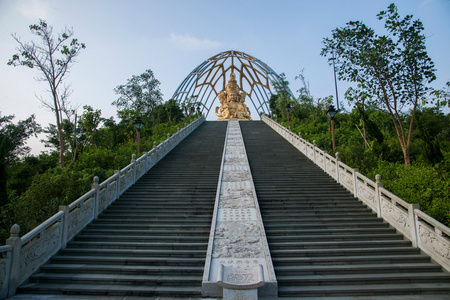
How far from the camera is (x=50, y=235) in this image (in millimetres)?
5781

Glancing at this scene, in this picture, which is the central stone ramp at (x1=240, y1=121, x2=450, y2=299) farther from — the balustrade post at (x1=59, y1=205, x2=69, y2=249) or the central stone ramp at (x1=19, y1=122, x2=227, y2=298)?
the balustrade post at (x1=59, y1=205, x2=69, y2=249)

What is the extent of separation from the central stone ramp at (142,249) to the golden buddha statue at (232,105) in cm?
2524

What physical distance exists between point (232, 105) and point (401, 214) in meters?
29.4

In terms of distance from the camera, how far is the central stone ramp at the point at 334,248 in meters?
4.88

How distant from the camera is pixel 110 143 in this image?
69.6 ft

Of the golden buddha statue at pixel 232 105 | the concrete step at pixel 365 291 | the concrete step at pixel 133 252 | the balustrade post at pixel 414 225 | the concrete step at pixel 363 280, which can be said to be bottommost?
the concrete step at pixel 365 291

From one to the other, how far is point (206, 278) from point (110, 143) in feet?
61.1

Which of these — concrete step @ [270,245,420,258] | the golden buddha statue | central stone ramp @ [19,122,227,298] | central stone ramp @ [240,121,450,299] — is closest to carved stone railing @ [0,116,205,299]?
central stone ramp @ [19,122,227,298]

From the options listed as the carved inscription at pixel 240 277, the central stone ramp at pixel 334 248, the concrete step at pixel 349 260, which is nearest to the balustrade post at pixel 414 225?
the central stone ramp at pixel 334 248

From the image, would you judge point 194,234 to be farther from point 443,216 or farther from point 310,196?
point 443,216

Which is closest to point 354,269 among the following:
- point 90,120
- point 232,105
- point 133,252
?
point 133,252

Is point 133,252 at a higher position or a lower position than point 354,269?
higher

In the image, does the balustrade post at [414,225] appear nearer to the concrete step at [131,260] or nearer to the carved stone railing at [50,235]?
the concrete step at [131,260]

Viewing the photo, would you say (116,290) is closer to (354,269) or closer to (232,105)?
(354,269)
